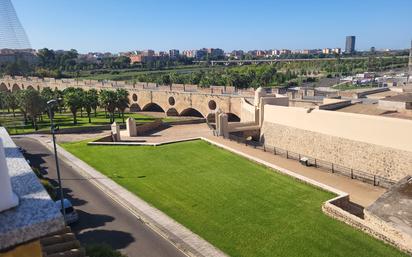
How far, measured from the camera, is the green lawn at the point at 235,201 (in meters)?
18.7

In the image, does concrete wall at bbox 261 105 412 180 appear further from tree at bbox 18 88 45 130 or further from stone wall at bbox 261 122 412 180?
tree at bbox 18 88 45 130

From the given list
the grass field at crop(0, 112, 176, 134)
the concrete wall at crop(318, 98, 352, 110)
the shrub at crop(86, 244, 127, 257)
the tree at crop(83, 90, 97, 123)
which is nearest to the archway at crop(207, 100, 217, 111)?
the grass field at crop(0, 112, 176, 134)

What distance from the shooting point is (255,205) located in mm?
23766

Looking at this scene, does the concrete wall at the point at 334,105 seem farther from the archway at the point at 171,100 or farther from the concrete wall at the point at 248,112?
the archway at the point at 171,100

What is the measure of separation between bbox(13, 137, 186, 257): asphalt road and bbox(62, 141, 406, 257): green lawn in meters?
2.26

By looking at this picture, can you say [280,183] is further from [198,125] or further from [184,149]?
[198,125]

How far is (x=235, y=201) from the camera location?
24500 mm

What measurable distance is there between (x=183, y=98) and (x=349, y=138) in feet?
140

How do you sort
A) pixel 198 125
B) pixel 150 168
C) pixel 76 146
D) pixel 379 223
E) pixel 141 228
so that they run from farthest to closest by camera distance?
pixel 198 125, pixel 76 146, pixel 150 168, pixel 141 228, pixel 379 223

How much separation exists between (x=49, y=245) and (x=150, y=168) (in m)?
20.3

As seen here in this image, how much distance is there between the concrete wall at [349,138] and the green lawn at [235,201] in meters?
7.85

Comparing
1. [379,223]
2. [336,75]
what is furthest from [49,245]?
[336,75]

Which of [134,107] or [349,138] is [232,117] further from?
[349,138]

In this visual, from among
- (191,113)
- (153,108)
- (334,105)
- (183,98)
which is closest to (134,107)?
(153,108)
